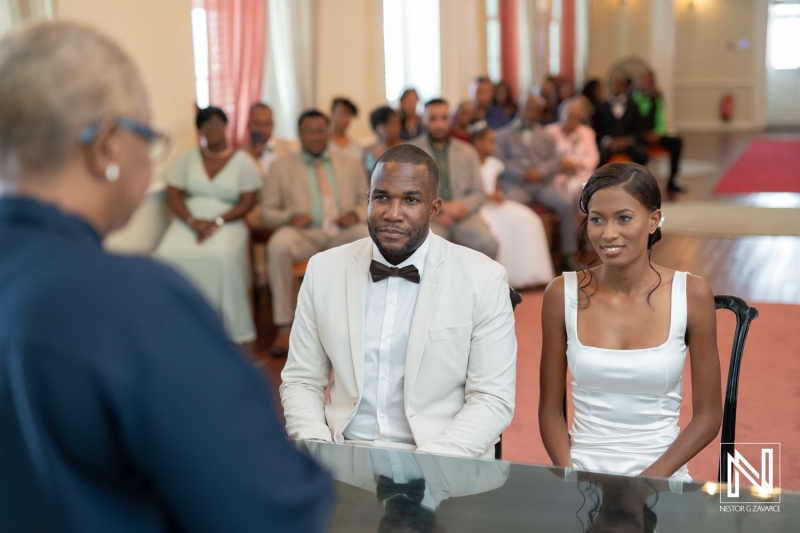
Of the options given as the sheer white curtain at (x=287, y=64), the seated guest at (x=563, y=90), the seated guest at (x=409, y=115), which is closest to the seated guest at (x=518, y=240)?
the seated guest at (x=409, y=115)

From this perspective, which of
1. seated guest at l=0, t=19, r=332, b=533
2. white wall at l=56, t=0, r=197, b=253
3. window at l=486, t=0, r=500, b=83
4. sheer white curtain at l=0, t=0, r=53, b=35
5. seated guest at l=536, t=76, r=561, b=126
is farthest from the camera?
window at l=486, t=0, r=500, b=83

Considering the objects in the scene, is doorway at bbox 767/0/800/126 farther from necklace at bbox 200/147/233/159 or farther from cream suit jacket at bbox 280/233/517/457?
cream suit jacket at bbox 280/233/517/457

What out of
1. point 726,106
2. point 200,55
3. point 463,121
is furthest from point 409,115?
point 726,106

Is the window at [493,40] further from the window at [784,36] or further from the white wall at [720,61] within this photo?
the window at [784,36]

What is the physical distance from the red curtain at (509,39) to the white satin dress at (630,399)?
1179 centimetres

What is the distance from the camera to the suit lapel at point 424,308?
2490 millimetres

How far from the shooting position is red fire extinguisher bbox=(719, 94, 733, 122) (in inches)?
797

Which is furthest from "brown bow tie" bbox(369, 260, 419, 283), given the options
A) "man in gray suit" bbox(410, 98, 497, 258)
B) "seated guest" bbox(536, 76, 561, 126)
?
"seated guest" bbox(536, 76, 561, 126)

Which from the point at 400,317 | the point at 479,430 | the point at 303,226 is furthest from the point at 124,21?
the point at 479,430

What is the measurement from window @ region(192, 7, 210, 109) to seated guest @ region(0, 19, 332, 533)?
598cm

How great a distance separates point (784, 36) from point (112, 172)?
864 inches

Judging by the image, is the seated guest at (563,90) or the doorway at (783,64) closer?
the seated guest at (563,90)

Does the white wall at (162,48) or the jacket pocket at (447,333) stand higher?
the white wall at (162,48)

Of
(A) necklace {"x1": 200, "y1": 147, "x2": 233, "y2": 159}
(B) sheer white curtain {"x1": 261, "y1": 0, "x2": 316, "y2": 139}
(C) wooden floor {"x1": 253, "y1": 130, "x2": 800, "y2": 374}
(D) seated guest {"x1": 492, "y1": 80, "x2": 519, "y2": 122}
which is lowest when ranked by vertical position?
(C) wooden floor {"x1": 253, "y1": 130, "x2": 800, "y2": 374}
